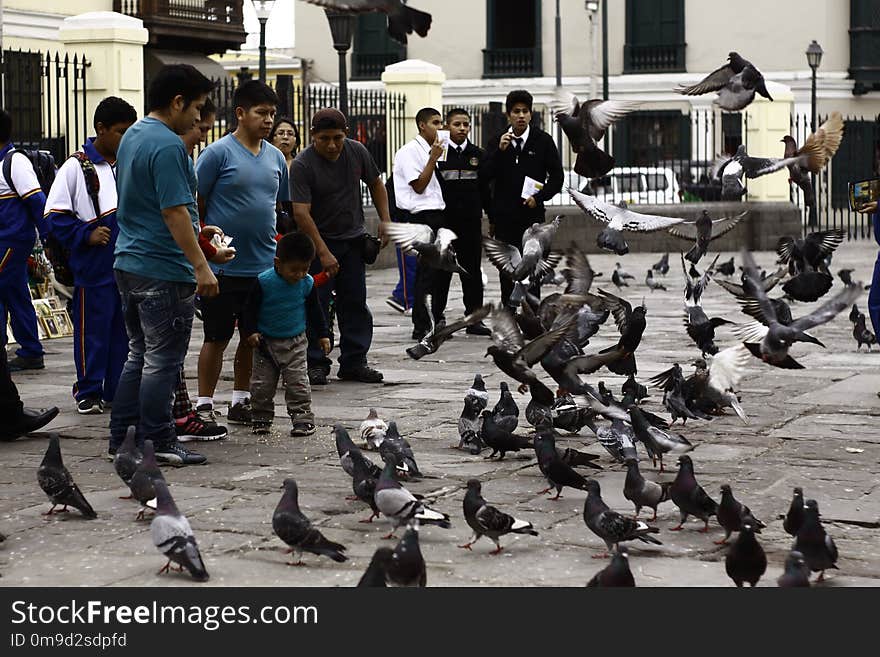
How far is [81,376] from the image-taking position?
8.55 metres

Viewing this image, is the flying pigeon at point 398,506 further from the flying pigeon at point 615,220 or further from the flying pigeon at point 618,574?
the flying pigeon at point 615,220

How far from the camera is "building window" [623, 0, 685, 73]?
37.6 meters

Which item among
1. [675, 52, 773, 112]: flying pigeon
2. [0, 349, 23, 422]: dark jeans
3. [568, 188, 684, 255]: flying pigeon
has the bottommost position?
[0, 349, 23, 422]: dark jeans

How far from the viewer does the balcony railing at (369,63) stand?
39438mm

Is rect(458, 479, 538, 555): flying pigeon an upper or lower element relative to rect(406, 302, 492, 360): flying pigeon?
lower

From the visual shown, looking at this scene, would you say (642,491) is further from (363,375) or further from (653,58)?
(653,58)

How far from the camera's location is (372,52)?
39.5 m

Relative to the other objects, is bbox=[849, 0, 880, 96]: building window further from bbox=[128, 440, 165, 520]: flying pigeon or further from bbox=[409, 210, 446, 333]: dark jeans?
bbox=[128, 440, 165, 520]: flying pigeon

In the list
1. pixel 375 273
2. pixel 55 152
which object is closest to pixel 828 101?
pixel 375 273

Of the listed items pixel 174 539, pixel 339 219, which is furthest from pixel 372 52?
pixel 174 539

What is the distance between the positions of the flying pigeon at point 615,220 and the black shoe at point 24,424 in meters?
3.67

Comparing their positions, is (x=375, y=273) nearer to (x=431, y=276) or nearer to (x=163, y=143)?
(x=431, y=276)

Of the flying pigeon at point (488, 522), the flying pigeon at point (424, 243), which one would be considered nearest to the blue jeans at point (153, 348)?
the flying pigeon at point (488, 522)

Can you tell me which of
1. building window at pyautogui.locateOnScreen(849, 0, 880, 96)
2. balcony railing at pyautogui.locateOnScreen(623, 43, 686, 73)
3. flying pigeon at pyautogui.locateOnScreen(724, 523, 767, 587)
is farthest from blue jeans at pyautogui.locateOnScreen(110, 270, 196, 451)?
building window at pyautogui.locateOnScreen(849, 0, 880, 96)
